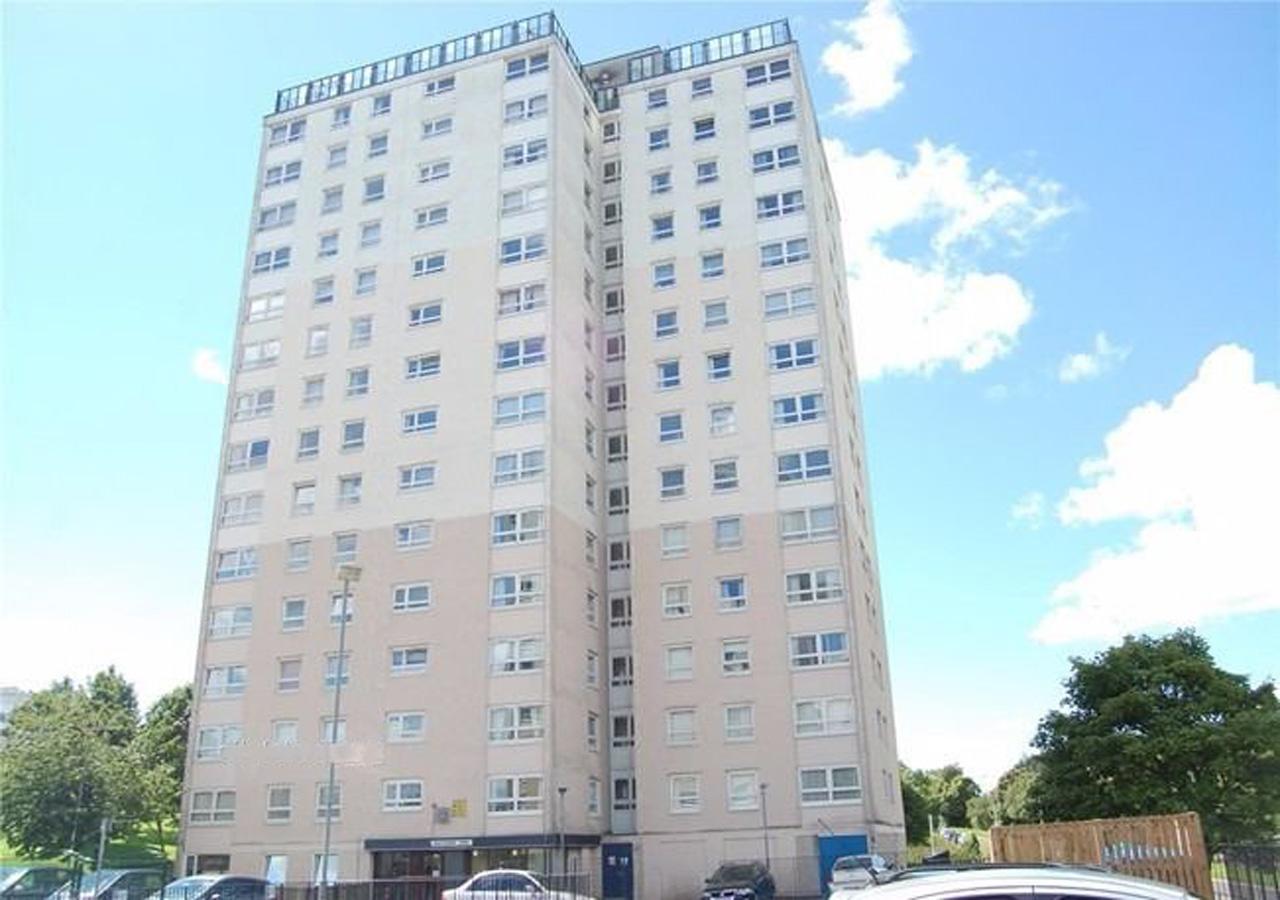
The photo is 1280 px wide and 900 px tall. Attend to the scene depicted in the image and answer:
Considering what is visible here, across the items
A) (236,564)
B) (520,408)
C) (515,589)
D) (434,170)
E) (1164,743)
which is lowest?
(1164,743)

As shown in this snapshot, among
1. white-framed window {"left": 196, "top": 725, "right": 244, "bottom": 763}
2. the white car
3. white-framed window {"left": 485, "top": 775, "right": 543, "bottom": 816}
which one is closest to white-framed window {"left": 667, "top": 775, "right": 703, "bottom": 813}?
white-framed window {"left": 485, "top": 775, "right": 543, "bottom": 816}

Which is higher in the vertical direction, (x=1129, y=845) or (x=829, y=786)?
(x=829, y=786)

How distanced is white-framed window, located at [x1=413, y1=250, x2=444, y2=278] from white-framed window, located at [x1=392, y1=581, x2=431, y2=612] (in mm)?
15597

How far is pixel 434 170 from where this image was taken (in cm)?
5344

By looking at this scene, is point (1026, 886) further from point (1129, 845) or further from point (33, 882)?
point (33, 882)

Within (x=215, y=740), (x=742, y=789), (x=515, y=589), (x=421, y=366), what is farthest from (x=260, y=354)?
(x=742, y=789)

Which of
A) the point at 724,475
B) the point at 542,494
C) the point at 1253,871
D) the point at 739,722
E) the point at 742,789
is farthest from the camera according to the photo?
the point at 724,475

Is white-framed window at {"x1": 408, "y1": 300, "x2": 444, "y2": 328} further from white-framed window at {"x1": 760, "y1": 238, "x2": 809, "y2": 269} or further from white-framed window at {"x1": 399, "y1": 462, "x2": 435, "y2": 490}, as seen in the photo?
white-framed window at {"x1": 760, "y1": 238, "x2": 809, "y2": 269}

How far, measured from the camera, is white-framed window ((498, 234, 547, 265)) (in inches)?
1943

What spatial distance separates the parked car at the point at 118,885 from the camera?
22203 mm

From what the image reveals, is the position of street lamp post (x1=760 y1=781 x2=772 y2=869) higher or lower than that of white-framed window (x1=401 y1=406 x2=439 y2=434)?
lower

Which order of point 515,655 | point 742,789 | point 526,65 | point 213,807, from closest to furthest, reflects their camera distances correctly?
point 515,655, point 742,789, point 213,807, point 526,65

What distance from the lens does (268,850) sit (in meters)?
42.1

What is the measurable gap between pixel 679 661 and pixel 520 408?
13.1 meters
